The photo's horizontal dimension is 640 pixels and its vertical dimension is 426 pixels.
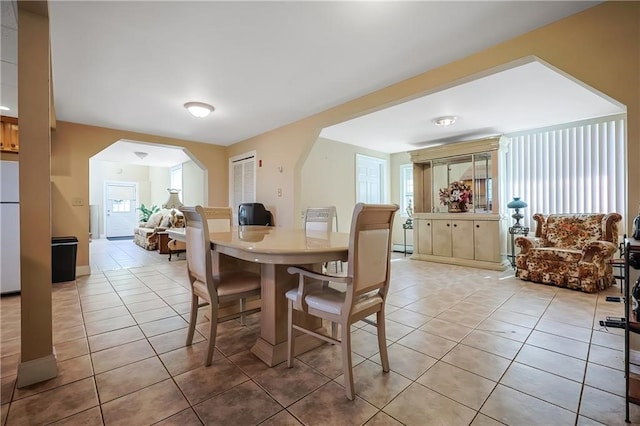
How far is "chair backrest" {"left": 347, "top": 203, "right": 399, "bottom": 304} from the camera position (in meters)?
1.47

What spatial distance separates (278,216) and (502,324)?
3.52 metres

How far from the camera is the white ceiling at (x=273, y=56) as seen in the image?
196cm

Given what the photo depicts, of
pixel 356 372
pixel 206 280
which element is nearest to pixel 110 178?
pixel 206 280

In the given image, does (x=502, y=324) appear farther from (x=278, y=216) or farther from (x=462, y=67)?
(x=278, y=216)

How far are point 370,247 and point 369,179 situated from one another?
17.3 ft

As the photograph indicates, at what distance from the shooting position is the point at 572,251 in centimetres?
358

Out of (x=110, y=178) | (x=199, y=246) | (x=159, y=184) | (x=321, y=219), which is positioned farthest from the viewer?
(x=159, y=184)

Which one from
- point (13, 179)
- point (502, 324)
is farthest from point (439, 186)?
point (13, 179)

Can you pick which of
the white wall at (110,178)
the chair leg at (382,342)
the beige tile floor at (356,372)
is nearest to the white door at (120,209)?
the white wall at (110,178)

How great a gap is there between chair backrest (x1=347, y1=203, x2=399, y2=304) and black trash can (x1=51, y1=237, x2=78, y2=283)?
4.34 meters

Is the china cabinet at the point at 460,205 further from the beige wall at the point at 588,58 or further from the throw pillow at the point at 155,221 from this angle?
the throw pillow at the point at 155,221

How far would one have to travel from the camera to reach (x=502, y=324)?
245 centimetres

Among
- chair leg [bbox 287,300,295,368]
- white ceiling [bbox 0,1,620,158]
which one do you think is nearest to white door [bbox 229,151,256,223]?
white ceiling [bbox 0,1,620,158]

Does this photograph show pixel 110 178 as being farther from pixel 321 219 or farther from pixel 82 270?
pixel 321 219
